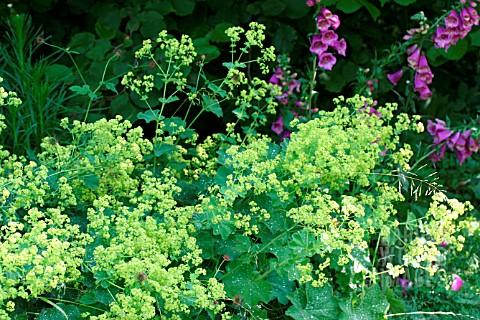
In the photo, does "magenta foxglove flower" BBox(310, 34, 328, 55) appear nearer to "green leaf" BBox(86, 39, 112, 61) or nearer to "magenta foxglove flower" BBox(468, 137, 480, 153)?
"magenta foxglove flower" BBox(468, 137, 480, 153)

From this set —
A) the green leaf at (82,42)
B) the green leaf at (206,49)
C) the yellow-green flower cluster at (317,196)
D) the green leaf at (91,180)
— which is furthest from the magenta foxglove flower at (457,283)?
the green leaf at (82,42)

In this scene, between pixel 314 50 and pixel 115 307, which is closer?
pixel 115 307

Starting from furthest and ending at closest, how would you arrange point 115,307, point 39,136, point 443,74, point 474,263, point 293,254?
point 443,74
point 474,263
point 39,136
point 293,254
point 115,307

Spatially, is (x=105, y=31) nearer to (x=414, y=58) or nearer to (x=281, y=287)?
(x=414, y=58)

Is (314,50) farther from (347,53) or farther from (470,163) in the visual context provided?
(470,163)

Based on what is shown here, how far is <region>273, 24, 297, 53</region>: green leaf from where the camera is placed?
3736 millimetres

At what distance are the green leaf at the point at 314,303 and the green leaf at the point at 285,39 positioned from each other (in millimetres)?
1689

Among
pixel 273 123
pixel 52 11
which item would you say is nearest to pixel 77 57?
pixel 52 11

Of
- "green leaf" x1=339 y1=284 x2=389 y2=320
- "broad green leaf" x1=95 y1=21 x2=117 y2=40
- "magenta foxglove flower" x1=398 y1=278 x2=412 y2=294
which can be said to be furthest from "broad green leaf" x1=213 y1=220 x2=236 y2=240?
"broad green leaf" x1=95 y1=21 x2=117 y2=40

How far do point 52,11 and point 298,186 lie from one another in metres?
2.30

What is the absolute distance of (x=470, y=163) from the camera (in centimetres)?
394

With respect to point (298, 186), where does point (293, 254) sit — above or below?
below

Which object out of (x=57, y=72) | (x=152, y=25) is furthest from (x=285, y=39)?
(x=57, y=72)

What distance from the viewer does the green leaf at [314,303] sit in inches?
88.8
